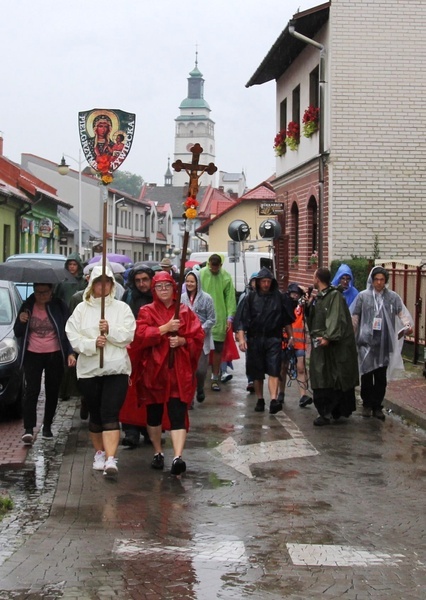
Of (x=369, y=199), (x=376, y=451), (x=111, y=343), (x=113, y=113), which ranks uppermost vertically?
(x=113, y=113)

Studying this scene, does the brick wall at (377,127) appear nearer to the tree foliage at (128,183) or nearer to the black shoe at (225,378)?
the black shoe at (225,378)

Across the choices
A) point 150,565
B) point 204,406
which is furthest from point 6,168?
point 150,565

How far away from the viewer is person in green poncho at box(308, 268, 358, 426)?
11.8m

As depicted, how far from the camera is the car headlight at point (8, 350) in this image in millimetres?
11641

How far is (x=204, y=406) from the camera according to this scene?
13.2m

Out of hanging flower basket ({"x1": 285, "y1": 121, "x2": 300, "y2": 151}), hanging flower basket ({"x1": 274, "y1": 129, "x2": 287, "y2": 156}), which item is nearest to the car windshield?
hanging flower basket ({"x1": 285, "y1": 121, "x2": 300, "y2": 151})

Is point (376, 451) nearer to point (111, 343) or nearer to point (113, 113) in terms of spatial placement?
point (111, 343)

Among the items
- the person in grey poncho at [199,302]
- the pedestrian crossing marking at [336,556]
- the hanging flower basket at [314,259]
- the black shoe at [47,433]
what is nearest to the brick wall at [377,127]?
the hanging flower basket at [314,259]

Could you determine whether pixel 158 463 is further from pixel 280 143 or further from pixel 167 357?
pixel 280 143

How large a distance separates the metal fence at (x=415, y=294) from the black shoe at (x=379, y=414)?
17.5ft

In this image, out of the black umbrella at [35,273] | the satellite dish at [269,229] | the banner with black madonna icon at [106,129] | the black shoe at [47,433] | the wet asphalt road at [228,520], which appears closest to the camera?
the wet asphalt road at [228,520]

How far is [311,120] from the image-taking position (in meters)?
24.1

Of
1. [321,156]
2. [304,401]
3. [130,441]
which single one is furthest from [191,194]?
[321,156]

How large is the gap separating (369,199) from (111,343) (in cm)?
1526
